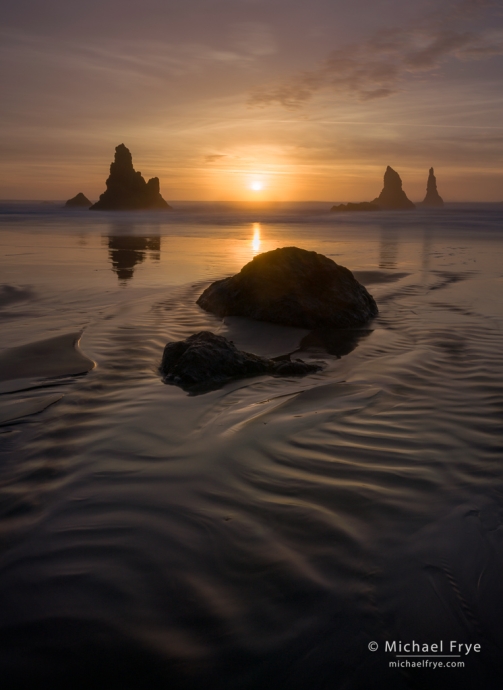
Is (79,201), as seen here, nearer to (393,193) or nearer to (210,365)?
(393,193)

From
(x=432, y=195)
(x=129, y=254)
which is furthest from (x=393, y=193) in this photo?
(x=129, y=254)

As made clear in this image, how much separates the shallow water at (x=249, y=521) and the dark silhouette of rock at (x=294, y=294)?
62.3 inches

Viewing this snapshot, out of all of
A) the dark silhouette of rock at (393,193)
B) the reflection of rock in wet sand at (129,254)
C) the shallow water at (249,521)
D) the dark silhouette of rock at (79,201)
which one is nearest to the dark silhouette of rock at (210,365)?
the shallow water at (249,521)

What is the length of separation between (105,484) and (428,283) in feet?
29.0

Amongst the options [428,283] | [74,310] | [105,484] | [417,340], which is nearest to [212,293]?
[74,310]

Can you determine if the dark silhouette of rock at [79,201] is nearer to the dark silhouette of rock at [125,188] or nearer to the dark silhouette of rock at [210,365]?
the dark silhouette of rock at [125,188]

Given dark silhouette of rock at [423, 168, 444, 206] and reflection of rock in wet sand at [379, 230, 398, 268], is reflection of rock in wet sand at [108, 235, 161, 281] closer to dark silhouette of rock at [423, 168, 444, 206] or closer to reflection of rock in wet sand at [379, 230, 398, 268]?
reflection of rock in wet sand at [379, 230, 398, 268]

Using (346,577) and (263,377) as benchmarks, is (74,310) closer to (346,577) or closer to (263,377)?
(263,377)

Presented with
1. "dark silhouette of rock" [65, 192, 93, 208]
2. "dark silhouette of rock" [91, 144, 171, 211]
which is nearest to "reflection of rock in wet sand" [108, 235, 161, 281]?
"dark silhouette of rock" [91, 144, 171, 211]

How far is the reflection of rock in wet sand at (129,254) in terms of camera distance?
1206 cm

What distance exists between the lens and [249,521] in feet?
8.42

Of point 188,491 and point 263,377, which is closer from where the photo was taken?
point 188,491

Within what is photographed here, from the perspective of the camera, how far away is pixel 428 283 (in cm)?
1030

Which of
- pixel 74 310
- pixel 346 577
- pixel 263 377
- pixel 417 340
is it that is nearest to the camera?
pixel 346 577
